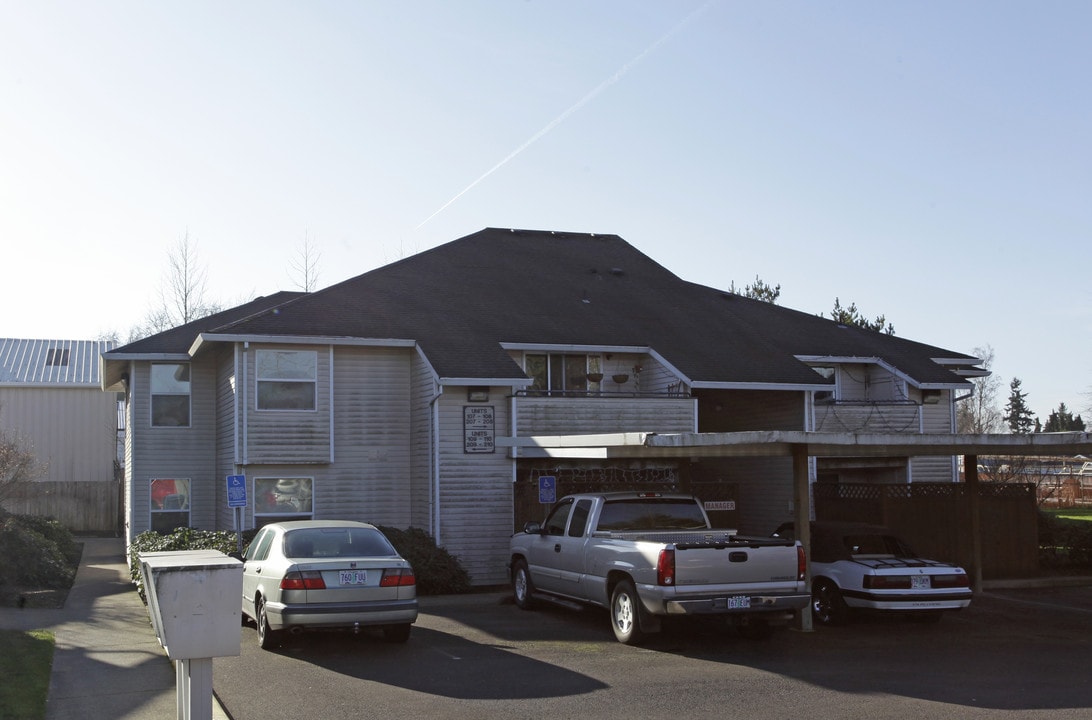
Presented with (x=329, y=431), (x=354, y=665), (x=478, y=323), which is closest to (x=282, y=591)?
(x=354, y=665)

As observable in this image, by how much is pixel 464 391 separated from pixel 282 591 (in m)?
9.11

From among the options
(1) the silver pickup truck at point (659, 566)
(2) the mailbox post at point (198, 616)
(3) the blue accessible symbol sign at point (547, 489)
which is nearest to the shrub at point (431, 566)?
(3) the blue accessible symbol sign at point (547, 489)

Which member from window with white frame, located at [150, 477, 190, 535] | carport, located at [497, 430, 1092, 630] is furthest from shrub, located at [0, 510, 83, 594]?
carport, located at [497, 430, 1092, 630]

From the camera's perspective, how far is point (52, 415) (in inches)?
1567

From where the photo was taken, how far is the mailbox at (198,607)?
754cm

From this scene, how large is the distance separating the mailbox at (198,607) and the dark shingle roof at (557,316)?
39.8 ft

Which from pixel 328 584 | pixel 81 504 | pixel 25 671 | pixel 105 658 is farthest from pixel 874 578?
pixel 81 504

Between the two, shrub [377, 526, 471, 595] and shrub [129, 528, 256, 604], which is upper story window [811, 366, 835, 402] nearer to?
shrub [377, 526, 471, 595]

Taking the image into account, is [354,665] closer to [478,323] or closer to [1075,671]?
[1075,671]

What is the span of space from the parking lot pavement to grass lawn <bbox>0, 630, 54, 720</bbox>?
62.5 inches

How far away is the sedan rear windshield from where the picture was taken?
1235cm

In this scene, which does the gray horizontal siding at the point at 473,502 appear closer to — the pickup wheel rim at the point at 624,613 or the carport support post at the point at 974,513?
the pickup wheel rim at the point at 624,613

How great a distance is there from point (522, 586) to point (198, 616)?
8.67 m

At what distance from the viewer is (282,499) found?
20859 millimetres
